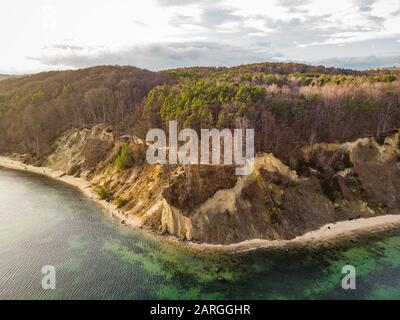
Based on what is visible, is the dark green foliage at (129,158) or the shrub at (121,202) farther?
the dark green foliage at (129,158)

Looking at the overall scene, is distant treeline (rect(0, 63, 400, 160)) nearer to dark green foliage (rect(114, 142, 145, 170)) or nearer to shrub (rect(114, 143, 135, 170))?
dark green foliage (rect(114, 142, 145, 170))

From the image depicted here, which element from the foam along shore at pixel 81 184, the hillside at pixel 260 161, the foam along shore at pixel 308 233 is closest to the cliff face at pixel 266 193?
the hillside at pixel 260 161

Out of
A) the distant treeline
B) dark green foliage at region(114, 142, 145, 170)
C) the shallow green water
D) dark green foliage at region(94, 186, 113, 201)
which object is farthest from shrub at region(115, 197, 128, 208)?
the distant treeline

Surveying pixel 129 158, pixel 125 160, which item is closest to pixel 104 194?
pixel 125 160

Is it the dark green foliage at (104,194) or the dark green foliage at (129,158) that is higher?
the dark green foliage at (129,158)

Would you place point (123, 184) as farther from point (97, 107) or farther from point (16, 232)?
point (97, 107)

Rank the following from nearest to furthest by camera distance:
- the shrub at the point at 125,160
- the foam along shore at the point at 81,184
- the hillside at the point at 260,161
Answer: the hillside at the point at 260,161 < the foam along shore at the point at 81,184 < the shrub at the point at 125,160

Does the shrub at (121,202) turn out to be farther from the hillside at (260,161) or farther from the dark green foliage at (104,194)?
the dark green foliage at (104,194)
